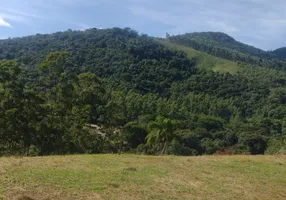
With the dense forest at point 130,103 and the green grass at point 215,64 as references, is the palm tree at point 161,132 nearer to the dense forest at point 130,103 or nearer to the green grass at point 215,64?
the dense forest at point 130,103

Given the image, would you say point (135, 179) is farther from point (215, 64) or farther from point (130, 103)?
point (215, 64)

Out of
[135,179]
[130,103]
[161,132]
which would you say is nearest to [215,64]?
[130,103]

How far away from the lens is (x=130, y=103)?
206ft

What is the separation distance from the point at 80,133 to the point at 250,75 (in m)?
101

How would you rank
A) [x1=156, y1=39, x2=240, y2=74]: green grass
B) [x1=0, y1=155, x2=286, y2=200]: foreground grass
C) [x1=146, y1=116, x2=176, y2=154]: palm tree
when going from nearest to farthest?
[x1=0, y1=155, x2=286, y2=200]: foreground grass → [x1=146, y1=116, x2=176, y2=154]: palm tree → [x1=156, y1=39, x2=240, y2=74]: green grass

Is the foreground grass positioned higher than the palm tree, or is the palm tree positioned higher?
the foreground grass

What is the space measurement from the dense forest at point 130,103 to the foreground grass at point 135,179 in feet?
26.7

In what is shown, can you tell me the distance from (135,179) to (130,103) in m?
53.0

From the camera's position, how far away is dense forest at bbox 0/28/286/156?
2098 cm

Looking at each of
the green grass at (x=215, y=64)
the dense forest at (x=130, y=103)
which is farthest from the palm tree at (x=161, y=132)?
the green grass at (x=215, y=64)

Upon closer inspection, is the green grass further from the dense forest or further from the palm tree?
the palm tree

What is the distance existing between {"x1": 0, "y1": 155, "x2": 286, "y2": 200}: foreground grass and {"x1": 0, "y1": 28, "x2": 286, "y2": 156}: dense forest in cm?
814

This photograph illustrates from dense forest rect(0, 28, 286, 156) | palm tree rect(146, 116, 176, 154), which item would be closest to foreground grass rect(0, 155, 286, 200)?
dense forest rect(0, 28, 286, 156)

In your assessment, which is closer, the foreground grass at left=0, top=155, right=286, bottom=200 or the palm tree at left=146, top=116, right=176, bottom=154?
the foreground grass at left=0, top=155, right=286, bottom=200
